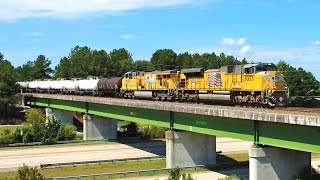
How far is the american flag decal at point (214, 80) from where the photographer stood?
37.2 meters

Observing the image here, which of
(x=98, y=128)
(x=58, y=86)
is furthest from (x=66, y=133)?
(x=58, y=86)

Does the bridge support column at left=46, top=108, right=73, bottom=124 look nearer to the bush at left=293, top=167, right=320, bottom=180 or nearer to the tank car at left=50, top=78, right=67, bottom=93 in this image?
the tank car at left=50, top=78, right=67, bottom=93

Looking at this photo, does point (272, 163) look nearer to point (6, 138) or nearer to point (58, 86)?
point (6, 138)

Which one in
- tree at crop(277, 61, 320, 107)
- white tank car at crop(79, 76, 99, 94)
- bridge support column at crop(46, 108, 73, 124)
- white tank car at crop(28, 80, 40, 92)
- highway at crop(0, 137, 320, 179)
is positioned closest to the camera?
highway at crop(0, 137, 320, 179)

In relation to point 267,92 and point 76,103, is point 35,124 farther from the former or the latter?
point 267,92

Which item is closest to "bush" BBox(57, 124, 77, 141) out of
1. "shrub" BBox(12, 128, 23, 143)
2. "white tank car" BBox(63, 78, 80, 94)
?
"shrub" BBox(12, 128, 23, 143)

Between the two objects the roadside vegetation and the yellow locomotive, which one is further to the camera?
the roadside vegetation

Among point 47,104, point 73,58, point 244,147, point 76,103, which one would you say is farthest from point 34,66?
point 244,147

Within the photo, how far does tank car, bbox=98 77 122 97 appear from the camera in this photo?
5956 centimetres

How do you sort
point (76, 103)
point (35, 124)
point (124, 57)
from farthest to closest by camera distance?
point (124, 57)
point (76, 103)
point (35, 124)

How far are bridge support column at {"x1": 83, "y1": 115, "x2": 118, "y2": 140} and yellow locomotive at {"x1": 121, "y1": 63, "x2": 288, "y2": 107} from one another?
13.1 meters

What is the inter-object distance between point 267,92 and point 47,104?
56.0 metres

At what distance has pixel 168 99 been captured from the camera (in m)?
46.2

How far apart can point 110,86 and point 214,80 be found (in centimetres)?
2633
